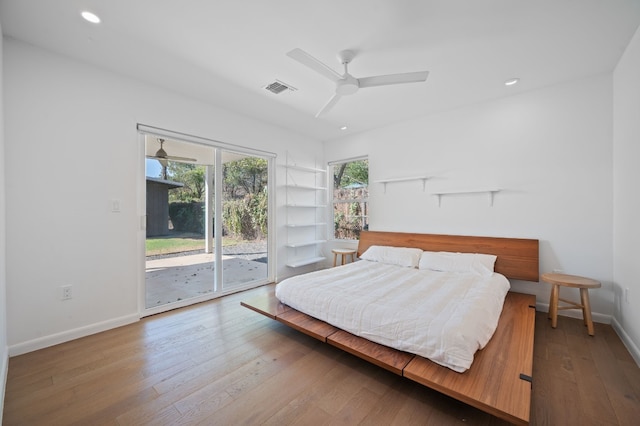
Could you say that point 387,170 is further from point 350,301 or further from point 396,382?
point 396,382

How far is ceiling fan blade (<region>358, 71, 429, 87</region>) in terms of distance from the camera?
2150mm

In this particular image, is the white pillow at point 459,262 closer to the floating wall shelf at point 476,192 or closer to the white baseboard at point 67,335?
the floating wall shelf at point 476,192

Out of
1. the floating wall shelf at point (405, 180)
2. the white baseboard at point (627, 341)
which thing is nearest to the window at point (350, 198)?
the floating wall shelf at point (405, 180)

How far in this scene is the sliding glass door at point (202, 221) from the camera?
10.4 ft

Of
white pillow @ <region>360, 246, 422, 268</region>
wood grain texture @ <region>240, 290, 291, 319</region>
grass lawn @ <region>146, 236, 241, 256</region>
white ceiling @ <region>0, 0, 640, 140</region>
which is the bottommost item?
wood grain texture @ <region>240, 290, 291, 319</region>

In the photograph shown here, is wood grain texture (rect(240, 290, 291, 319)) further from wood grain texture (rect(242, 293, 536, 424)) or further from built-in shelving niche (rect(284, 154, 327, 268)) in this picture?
built-in shelving niche (rect(284, 154, 327, 268))

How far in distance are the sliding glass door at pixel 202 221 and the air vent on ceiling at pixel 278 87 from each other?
1163 mm

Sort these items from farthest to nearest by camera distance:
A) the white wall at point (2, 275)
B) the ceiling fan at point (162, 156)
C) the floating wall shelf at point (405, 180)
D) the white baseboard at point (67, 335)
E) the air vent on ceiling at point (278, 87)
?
1. the floating wall shelf at point (405, 180)
2. the ceiling fan at point (162, 156)
3. the air vent on ceiling at point (278, 87)
4. the white baseboard at point (67, 335)
5. the white wall at point (2, 275)

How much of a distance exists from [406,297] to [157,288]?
3.15 metres

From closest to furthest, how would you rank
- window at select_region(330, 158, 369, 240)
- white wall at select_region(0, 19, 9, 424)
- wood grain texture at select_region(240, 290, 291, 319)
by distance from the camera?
white wall at select_region(0, 19, 9, 424) < wood grain texture at select_region(240, 290, 291, 319) < window at select_region(330, 158, 369, 240)

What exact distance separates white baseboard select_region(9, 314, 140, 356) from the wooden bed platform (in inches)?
Result: 50.3

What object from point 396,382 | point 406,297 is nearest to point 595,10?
point 406,297

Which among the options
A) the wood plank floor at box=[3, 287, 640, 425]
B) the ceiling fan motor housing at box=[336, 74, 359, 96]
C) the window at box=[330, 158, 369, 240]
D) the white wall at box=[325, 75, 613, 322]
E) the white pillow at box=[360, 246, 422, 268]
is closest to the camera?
the wood plank floor at box=[3, 287, 640, 425]

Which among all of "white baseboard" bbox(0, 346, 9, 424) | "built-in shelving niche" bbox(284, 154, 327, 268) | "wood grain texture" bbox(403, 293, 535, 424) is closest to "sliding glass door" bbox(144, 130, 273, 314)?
"built-in shelving niche" bbox(284, 154, 327, 268)
